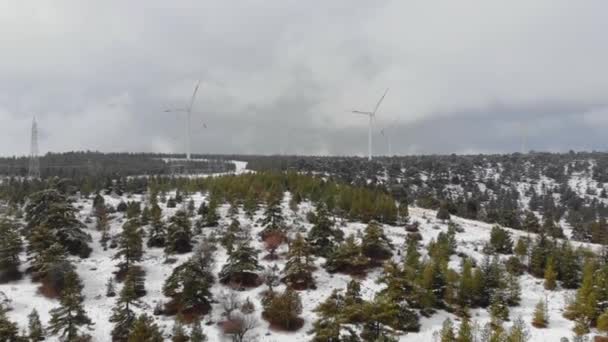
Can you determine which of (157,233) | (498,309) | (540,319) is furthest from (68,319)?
(540,319)

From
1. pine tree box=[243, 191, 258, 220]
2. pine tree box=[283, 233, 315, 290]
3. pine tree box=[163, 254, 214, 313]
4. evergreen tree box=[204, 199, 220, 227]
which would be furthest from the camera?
pine tree box=[243, 191, 258, 220]

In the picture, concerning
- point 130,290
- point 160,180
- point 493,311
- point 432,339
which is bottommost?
point 432,339

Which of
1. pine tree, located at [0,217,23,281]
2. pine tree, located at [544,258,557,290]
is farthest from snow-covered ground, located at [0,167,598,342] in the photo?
pine tree, located at [0,217,23,281]

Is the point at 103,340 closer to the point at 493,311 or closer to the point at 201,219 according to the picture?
the point at 201,219

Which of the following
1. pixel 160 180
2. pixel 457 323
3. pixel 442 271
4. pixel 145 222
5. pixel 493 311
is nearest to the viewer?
pixel 493 311

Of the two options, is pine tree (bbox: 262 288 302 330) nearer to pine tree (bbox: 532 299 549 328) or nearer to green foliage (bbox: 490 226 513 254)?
pine tree (bbox: 532 299 549 328)

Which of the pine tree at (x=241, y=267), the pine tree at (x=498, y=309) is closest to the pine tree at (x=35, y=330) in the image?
the pine tree at (x=241, y=267)

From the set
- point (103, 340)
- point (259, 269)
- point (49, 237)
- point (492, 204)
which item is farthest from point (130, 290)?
point (492, 204)
